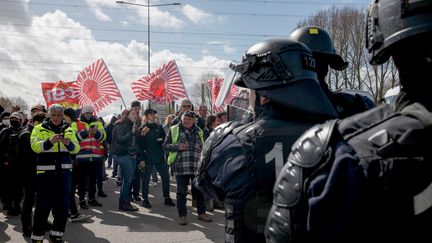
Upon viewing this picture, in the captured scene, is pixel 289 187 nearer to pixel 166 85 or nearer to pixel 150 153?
pixel 150 153

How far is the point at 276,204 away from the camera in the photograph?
1.27 m

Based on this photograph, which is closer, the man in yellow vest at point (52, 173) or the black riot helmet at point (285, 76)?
the black riot helmet at point (285, 76)

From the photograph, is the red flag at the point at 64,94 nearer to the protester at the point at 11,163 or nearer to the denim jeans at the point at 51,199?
the protester at the point at 11,163

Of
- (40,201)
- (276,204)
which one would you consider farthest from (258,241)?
(40,201)

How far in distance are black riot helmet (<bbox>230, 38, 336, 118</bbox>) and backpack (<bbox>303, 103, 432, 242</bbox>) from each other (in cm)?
83

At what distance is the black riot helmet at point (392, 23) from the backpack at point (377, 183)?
0.22 meters

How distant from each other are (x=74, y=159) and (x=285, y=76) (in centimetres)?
584

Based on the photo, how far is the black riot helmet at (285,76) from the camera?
1.98m

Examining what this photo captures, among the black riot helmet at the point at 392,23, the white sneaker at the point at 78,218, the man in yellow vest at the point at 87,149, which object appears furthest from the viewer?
the man in yellow vest at the point at 87,149

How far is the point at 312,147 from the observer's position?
1.17 metres

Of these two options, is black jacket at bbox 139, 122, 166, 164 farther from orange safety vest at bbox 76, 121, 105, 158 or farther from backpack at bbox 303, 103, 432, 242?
backpack at bbox 303, 103, 432, 242

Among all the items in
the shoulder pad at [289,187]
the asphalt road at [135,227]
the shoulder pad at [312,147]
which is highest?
the shoulder pad at [312,147]

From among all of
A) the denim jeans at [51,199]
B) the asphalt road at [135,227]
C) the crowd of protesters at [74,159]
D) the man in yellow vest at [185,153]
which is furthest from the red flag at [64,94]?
the denim jeans at [51,199]

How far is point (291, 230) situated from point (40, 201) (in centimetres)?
477
